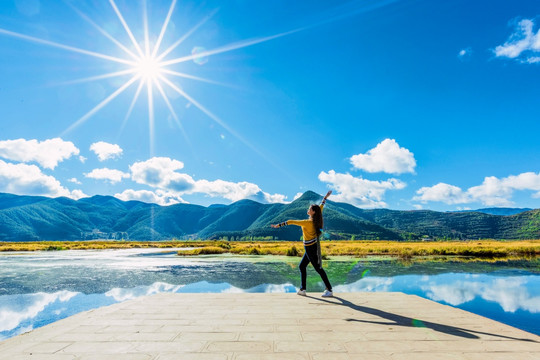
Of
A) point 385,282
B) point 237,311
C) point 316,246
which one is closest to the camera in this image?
point 237,311

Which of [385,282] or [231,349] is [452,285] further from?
[231,349]

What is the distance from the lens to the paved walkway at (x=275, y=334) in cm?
325

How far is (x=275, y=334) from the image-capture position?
13.1ft

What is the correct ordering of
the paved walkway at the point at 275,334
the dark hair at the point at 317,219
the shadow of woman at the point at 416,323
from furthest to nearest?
the dark hair at the point at 317,219, the shadow of woman at the point at 416,323, the paved walkway at the point at 275,334

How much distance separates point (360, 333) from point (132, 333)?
3.26 meters

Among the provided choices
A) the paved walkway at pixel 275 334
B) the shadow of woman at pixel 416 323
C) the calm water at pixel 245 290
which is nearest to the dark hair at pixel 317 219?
the paved walkway at pixel 275 334

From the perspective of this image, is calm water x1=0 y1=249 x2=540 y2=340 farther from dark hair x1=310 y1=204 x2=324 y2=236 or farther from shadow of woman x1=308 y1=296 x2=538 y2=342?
dark hair x1=310 y1=204 x2=324 y2=236

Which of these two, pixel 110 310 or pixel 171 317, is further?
pixel 110 310

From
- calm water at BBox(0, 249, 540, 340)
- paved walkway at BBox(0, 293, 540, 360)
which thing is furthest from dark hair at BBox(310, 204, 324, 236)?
calm water at BBox(0, 249, 540, 340)

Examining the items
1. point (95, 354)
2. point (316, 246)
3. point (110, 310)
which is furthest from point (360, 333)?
point (110, 310)

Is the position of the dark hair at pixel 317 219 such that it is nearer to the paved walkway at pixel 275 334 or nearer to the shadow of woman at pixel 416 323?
the paved walkway at pixel 275 334

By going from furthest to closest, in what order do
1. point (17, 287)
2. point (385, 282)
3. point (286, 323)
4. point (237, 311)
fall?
point (385, 282), point (17, 287), point (237, 311), point (286, 323)

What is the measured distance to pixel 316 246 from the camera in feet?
22.6

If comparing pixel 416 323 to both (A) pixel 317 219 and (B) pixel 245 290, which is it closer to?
(A) pixel 317 219
